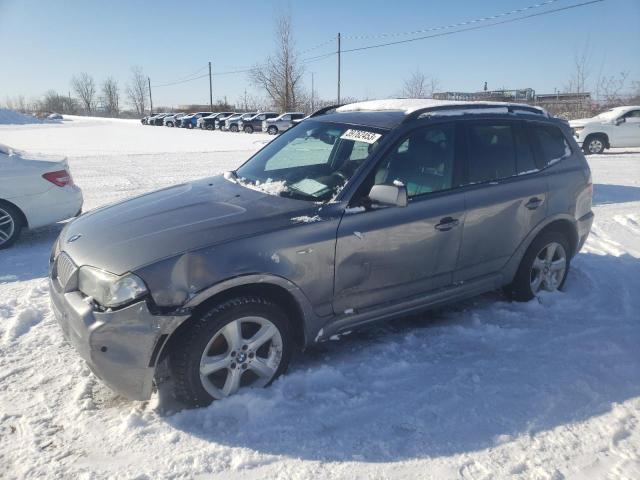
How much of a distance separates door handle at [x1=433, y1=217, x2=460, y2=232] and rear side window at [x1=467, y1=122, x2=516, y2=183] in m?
0.42

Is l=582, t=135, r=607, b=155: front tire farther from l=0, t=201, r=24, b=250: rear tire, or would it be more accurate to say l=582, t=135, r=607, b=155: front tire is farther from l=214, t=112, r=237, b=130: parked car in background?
l=214, t=112, r=237, b=130: parked car in background

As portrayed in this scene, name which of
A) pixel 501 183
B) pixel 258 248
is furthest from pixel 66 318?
pixel 501 183

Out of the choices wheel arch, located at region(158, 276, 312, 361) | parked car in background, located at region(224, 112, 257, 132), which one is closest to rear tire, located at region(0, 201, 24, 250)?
wheel arch, located at region(158, 276, 312, 361)

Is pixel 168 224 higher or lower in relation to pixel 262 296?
higher

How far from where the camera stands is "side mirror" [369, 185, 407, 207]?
3219 millimetres

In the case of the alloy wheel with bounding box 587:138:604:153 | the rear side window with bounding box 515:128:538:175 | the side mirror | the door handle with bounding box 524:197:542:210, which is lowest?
the alloy wheel with bounding box 587:138:604:153

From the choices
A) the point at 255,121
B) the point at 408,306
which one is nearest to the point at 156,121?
the point at 255,121

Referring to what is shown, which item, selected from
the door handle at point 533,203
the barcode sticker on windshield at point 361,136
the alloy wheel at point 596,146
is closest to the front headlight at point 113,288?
the barcode sticker on windshield at point 361,136

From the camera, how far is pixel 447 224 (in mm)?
3686

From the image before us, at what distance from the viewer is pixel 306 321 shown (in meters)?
3.21

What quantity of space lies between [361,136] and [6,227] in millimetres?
4827

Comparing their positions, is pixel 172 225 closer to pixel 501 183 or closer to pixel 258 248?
pixel 258 248

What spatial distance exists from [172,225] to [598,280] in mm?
4228

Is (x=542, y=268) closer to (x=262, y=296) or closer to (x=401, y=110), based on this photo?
(x=401, y=110)
